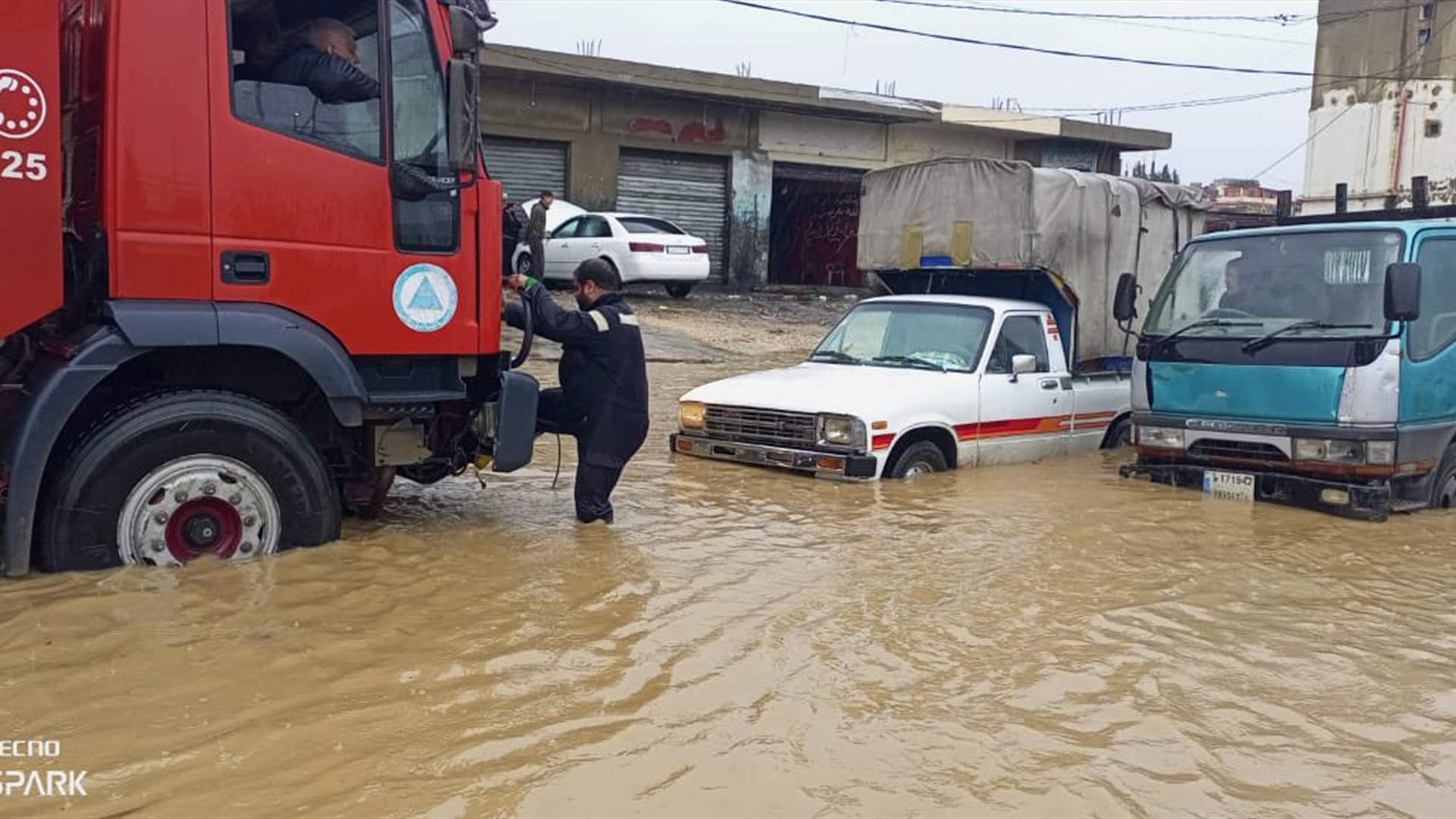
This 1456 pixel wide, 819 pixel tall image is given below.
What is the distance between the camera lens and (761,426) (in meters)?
8.49

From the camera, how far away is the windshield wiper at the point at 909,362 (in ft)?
29.3

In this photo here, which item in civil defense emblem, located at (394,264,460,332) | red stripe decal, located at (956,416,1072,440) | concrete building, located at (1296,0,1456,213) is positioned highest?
concrete building, located at (1296,0,1456,213)

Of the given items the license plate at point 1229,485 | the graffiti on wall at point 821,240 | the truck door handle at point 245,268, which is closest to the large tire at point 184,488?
the truck door handle at point 245,268

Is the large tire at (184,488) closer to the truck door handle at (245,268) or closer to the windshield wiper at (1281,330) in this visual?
the truck door handle at (245,268)

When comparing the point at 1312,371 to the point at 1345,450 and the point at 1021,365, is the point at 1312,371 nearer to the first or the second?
the point at 1345,450

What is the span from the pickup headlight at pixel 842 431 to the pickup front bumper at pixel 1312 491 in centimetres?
258

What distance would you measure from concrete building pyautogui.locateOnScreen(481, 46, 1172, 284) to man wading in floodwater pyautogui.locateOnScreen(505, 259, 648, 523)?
1440 cm

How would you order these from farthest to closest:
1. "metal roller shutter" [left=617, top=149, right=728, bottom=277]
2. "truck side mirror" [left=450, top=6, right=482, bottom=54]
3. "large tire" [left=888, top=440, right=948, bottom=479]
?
"metal roller shutter" [left=617, top=149, right=728, bottom=277]
"large tire" [left=888, top=440, right=948, bottom=479]
"truck side mirror" [left=450, top=6, right=482, bottom=54]

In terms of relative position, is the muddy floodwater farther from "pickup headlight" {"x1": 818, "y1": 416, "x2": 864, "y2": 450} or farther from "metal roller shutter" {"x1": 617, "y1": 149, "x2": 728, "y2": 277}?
"metal roller shutter" {"x1": 617, "y1": 149, "x2": 728, "y2": 277}

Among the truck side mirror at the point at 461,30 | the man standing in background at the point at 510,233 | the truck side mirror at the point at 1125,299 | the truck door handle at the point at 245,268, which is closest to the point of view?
the truck door handle at the point at 245,268

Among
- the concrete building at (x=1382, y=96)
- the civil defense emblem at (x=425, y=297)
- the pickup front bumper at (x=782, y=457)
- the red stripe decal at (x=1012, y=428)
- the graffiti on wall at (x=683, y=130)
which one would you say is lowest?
the pickup front bumper at (x=782, y=457)

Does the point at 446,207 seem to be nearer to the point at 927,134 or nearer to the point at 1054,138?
the point at 927,134

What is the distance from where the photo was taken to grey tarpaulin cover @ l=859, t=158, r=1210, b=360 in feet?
32.9

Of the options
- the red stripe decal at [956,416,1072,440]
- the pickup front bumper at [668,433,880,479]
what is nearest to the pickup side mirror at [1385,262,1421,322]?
the red stripe decal at [956,416,1072,440]
